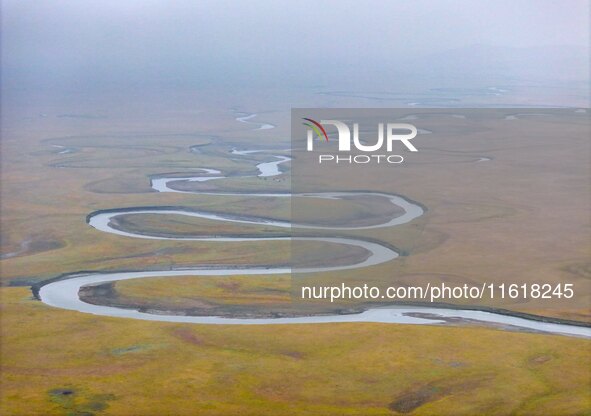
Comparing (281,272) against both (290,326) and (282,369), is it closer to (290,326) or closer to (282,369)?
(290,326)

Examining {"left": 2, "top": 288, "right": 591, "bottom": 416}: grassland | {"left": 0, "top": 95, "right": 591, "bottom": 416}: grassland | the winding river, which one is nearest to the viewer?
{"left": 2, "top": 288, "right": 591, "bottom": 416}: grassland

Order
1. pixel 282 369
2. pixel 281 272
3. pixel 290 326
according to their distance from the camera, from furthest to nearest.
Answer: pixel 281 272, pixel 290 326, pixel 282 369

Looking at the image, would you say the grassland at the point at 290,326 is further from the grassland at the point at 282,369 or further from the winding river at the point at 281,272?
the winding river at the point at 281,272

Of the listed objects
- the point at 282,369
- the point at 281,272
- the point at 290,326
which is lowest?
the point at 282,369

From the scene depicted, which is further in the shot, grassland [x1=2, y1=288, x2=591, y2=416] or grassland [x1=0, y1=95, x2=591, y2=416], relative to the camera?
grassland [x1=0, y1=95, x2=591, y2=416]

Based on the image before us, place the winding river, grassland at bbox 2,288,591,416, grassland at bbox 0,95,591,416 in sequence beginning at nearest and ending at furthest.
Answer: grassland at bbox 2,288,591,416, grassland at bbox 0,95,591,416, the winding river

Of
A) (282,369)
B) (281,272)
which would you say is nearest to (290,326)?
(282,369)

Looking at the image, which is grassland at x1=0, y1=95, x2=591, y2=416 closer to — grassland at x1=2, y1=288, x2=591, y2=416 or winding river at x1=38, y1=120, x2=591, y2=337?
grassland at x1=2, y1=288, x2=591, y2=416

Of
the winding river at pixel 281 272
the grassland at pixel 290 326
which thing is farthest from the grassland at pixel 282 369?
the winding river at pixel 281 272

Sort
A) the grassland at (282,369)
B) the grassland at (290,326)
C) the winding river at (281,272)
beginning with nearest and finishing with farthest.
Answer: the grassland at (282,369) → the grassland at (290,326) → the winding river at (281,272)

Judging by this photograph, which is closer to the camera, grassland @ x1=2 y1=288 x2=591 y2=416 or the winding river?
grassland @ x1=2 y1=288 x2=591 y2=416

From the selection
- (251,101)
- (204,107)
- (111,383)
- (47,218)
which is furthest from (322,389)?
(251,101)

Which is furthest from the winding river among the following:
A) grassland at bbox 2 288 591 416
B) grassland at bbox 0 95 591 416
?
grassland at bbox 2 288 591 416
